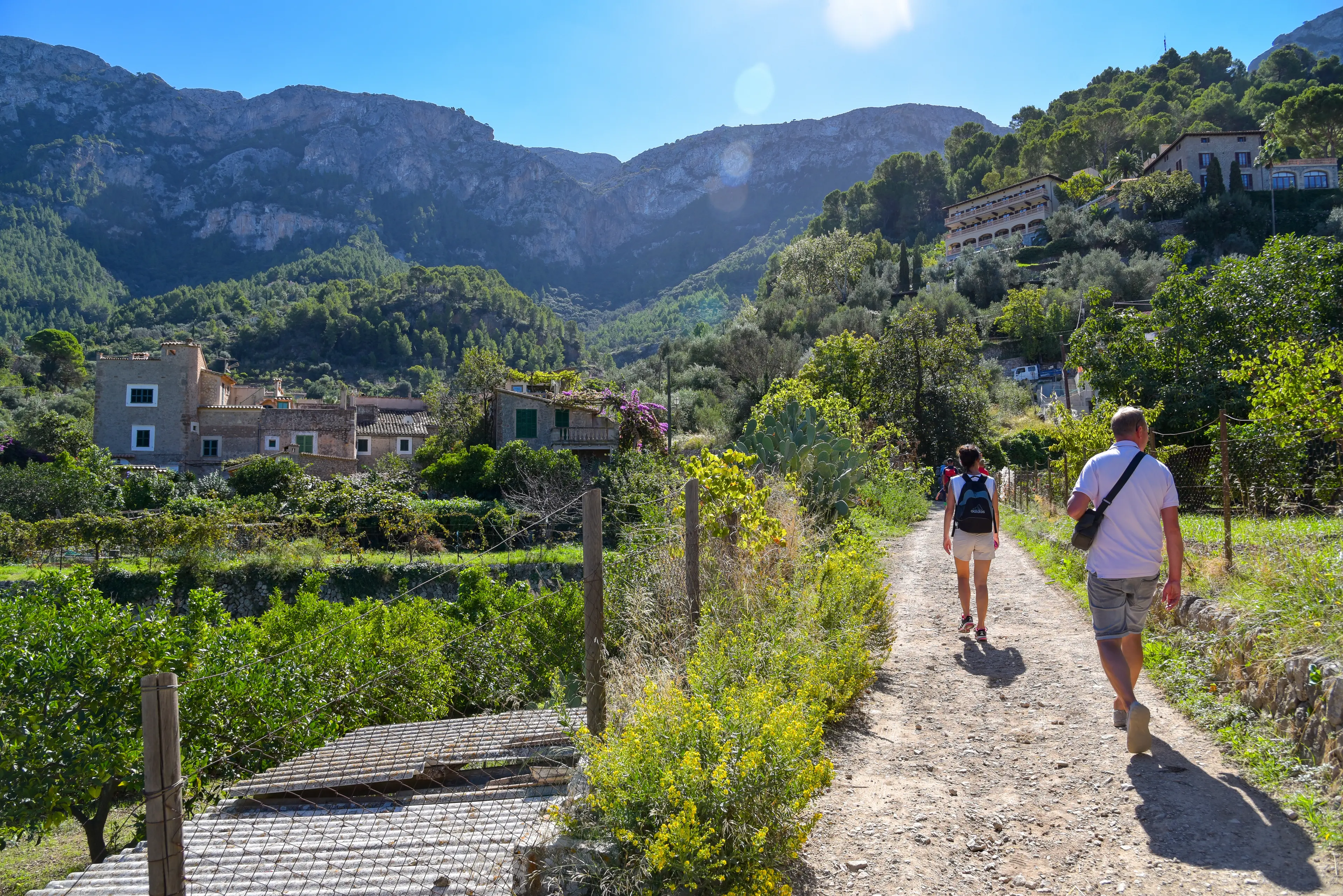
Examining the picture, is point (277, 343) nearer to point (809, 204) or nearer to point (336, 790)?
point (336, 790)

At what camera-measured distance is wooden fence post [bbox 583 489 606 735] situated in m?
4.25

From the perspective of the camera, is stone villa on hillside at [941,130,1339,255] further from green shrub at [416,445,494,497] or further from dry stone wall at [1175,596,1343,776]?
dry stone wall at [1175,596,1343,776]

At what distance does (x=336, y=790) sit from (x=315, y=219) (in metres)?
152

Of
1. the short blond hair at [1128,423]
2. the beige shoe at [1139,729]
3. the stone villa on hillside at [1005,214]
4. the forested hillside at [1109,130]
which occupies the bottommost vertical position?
the beige shoe at [1139,729]

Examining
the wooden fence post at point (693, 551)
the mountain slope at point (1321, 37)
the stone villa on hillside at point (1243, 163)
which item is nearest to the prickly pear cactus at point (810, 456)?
the wooden fence post at point (693, 551)

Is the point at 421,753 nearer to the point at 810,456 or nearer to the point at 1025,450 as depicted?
the point at 810,456

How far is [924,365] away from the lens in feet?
89.5

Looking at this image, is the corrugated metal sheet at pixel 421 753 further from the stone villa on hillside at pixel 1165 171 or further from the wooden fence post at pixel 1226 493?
the stone villa on hillside at pixel 1165 171

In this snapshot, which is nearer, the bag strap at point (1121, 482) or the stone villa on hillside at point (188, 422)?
the bag strap at point (1121, 482)

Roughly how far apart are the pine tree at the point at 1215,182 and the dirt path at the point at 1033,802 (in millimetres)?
70363

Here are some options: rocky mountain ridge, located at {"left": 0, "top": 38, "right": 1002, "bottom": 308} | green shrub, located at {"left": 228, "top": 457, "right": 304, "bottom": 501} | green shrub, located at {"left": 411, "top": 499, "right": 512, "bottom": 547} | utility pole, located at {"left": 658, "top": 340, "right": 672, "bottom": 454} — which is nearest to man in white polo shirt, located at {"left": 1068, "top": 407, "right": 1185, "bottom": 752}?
green shrub, located at {"left": 411, "top": 499, "right": 512, "bottom": 547}

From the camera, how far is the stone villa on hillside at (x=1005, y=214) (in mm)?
71875

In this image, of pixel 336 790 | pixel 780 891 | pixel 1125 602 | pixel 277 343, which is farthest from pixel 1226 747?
pixel 277 343

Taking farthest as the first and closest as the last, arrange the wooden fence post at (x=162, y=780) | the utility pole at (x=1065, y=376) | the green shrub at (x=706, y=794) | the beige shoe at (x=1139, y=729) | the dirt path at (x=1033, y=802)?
the utility pole at (x=1065, y=376) < the beige shoe at (x=1139, y=729) < the dirt path at (x=1033, y=802) < the green shrub at (x=706, y=794) < the wooden fence post at (x=162, y=780)
